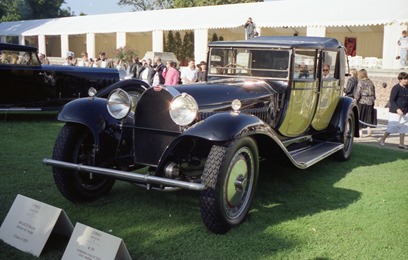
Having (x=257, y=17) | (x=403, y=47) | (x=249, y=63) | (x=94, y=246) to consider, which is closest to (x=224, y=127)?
(x=94, y=246)

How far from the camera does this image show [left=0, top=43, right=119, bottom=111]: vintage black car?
8336 mm

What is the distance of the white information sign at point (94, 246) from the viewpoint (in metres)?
2.55

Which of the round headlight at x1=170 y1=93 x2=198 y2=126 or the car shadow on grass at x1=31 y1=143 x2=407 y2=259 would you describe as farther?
the round headlight at x1=170 y1=93 x2=198 y2=126

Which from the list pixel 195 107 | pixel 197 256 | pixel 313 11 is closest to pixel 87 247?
pixel 197 256

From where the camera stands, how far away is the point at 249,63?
5102 mm

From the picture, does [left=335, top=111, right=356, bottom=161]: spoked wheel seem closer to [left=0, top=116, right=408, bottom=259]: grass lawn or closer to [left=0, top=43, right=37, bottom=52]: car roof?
[left=0, top=116, right=408, bottom=259]: grass lawn

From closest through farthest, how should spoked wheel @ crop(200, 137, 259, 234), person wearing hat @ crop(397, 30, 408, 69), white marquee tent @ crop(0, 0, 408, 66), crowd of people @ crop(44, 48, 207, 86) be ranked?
spoked wheel @ crop(200, 137, 259, 234) → crowd of people @ crop(44, 48, 207, 86) → person wearing hat @ crop(397, 30, 408, 69) → white marquee tent @ crop(0, 0, 408, 66)

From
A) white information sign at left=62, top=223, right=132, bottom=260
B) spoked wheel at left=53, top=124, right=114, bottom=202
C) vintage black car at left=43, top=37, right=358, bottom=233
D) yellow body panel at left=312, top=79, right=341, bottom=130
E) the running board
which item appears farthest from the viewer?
yellow body panel at left=312, top=79, right=341, bottom=130

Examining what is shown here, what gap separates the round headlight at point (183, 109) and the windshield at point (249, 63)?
171 cm

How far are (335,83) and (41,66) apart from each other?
20.0 ft

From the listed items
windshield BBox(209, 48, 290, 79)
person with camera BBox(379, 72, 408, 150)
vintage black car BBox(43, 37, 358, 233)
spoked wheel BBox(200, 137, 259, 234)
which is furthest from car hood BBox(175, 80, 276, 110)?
person with camera BBox(379, 72, 408, 150)

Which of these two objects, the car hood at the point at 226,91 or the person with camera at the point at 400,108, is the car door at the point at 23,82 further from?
the person with camera at the point at 400,108

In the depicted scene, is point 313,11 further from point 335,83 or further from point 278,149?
point 278,149

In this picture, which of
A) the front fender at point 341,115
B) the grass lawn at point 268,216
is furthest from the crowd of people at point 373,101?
the grass lawn at point 268,216
